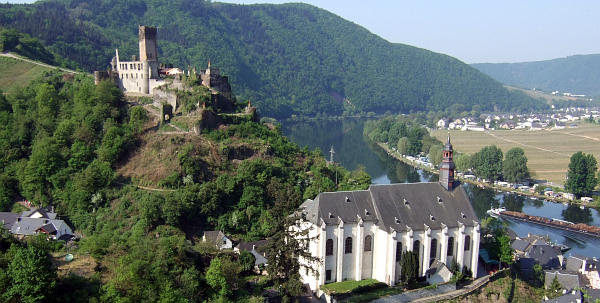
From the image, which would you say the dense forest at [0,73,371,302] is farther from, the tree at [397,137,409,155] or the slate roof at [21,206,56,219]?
the tree at [397,137,409,155]

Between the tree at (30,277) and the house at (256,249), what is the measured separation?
17650 millimetres

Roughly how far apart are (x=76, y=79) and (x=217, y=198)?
122 feet

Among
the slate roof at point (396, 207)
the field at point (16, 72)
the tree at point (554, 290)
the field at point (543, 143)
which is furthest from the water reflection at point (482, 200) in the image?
the field at point (16, 72)

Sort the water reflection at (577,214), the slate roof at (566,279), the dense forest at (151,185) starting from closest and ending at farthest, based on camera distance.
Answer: the dense forest at (151,185) → the slate roof at (566,279) → the water reflection at (577,214)

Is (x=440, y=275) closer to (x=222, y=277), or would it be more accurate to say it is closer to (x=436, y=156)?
(x=222, y=277)

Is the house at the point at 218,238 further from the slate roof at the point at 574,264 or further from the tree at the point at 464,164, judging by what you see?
the tree at the point at 464,164

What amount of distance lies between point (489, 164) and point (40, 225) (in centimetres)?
7548

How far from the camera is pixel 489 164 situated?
95438 millimetres

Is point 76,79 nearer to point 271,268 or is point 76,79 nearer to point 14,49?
Result: point 14,49

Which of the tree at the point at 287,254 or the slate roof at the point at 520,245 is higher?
the tree at the point at 287,254

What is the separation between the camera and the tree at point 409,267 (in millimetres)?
38688

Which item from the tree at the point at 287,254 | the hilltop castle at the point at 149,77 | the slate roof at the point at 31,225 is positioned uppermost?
the hilltop castle at the point at 149,77

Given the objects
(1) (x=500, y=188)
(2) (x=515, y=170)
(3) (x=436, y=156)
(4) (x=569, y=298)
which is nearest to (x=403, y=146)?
(3) (x=436, y=156)

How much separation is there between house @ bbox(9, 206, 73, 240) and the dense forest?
1876 mm
